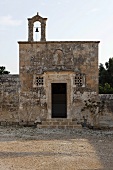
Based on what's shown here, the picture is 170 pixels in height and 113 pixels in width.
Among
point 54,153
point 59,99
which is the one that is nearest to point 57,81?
point 59,99

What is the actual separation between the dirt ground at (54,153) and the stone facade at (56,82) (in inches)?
160

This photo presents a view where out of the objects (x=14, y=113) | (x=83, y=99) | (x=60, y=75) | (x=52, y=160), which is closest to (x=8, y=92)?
(x=14, y=113)

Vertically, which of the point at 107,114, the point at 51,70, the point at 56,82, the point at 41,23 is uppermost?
the point at 41,23

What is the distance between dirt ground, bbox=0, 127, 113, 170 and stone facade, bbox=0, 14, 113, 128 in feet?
Result: 13.3

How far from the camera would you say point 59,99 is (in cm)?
1841

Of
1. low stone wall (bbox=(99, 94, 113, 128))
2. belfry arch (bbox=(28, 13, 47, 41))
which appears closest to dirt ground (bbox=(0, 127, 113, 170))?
low stone wall (bbox=(99, 94, 113, 128))

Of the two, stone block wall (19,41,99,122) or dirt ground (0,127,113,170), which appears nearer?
dirt ground (0,127,113,170)

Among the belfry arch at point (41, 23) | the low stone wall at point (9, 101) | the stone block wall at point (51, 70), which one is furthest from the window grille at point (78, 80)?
the low stone wall at point (9, 101)

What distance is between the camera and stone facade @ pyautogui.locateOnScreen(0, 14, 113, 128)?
643 inches

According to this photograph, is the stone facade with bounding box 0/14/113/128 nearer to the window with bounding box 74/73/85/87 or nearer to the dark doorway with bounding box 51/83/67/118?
the window with bounding box 74/73/85/87

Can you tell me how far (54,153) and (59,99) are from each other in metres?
9.67

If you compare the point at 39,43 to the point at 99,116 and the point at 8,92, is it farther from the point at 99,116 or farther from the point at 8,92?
the point at 99,116

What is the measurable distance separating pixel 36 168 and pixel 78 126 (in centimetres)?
880

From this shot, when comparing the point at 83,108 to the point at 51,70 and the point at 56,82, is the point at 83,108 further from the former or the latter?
the point at 51,70
